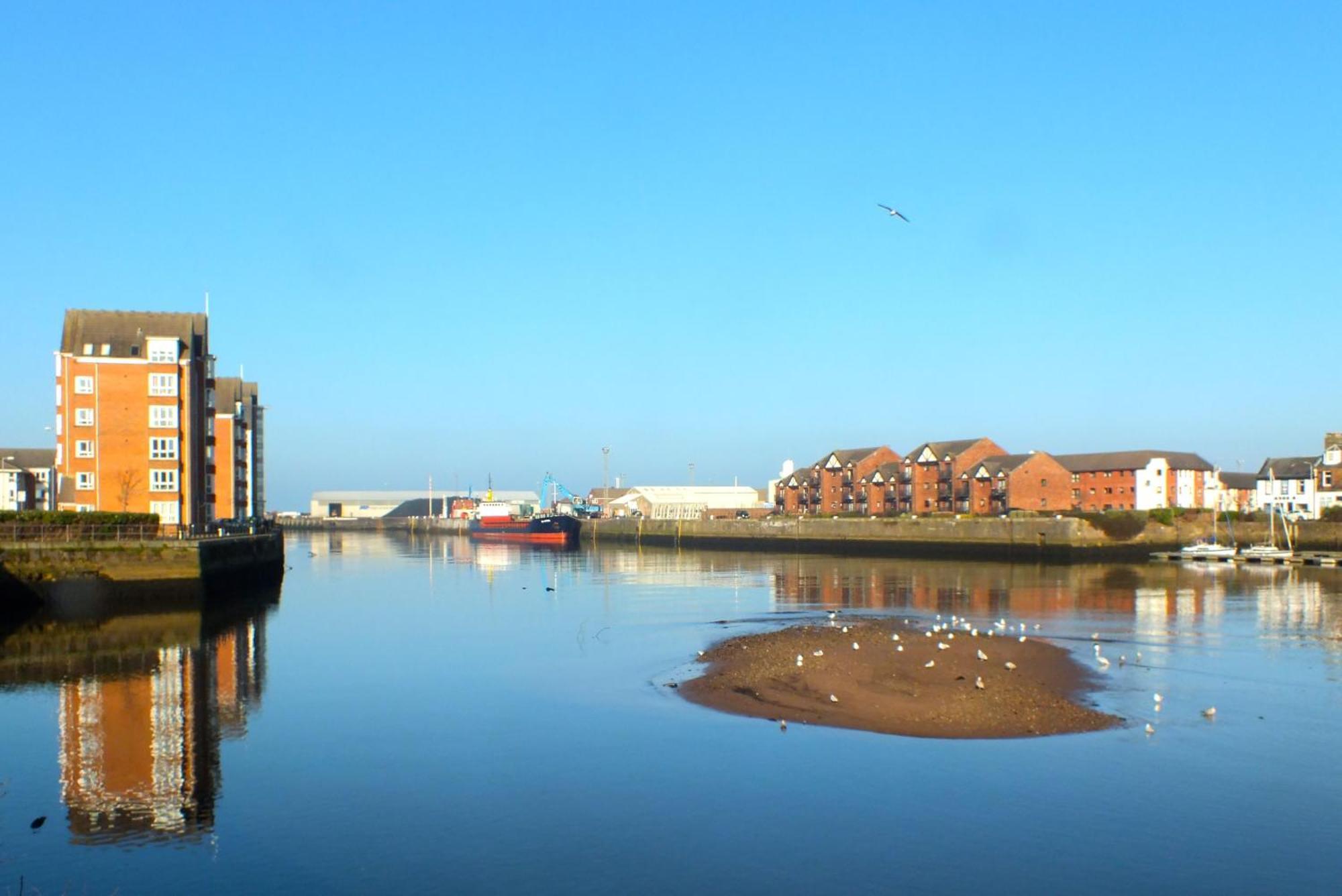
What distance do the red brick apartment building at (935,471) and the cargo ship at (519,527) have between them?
1855 inches

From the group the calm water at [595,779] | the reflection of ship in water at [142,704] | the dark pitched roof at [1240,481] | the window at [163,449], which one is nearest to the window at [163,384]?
the window at [163,449]

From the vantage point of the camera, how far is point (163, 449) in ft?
211

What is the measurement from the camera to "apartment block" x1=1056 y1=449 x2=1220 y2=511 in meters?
127

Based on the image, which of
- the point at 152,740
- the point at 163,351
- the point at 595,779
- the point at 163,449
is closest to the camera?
the point at 595,779

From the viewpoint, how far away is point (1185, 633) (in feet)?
142

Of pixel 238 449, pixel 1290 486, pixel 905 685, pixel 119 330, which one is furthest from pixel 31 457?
pixel 1290 486

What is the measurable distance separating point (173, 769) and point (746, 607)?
35.8 meters

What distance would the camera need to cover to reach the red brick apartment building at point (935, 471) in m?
134

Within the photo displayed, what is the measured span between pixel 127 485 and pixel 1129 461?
10471cm

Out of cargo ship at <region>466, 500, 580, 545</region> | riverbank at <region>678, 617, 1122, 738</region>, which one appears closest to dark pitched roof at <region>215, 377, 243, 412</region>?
cargo ship at <region>466, 500, 580, 545</region>

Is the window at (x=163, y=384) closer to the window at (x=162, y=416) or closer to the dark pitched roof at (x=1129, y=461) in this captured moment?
the window at (x=162, y=416)

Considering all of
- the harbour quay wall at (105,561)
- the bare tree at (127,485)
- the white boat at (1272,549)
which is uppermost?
the bare tree at (127,485)

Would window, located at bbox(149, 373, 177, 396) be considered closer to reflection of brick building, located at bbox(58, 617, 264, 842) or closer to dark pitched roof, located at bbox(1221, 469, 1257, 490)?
reflection of brick building, located at bbox(58, 617, 264, 842)

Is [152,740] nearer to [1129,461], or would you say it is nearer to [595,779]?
[595,779]
